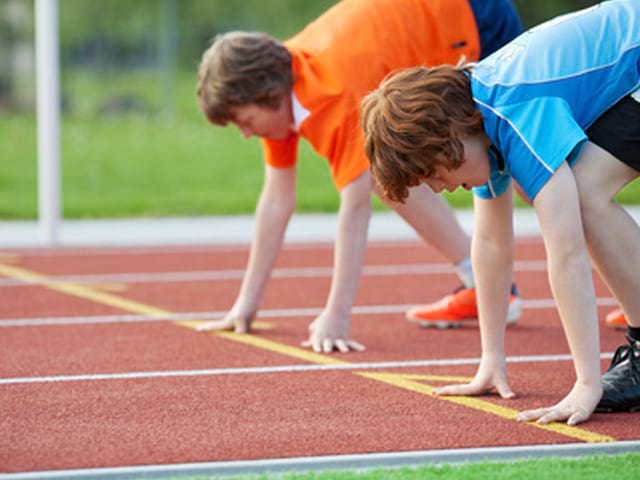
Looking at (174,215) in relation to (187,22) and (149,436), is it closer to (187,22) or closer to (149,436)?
(149,436)

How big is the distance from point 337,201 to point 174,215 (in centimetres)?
166

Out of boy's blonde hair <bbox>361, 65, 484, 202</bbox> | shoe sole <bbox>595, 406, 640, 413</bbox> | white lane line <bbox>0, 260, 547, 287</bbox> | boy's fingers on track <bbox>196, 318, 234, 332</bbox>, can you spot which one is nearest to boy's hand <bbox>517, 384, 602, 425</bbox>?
shoe sole <bbox>595, 406, 640, 413</bbox>

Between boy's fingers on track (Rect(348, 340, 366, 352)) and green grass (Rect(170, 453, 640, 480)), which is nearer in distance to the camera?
green grass (Rect(170, 453, 640, 480))

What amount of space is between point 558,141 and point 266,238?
2189mm

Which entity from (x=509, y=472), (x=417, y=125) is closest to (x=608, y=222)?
(x=417, y=125)

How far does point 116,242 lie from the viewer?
29.0 ft

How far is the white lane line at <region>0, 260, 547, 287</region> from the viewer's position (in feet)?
23.8

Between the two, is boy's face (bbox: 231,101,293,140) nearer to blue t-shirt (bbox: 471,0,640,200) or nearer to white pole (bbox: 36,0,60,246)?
blue t-shirt (bbox: 471,0,640,200)

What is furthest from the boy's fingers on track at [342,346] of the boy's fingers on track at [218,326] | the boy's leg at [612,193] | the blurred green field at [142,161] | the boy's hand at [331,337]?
the blurred green field at [142,161]

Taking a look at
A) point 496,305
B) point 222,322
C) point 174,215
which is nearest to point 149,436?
point 496,305

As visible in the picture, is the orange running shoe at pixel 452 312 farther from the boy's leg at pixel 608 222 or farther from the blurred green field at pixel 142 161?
the blurred green field at pixel 142 161

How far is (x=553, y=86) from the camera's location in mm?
3619

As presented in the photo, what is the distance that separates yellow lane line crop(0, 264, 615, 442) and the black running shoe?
10.8 inches

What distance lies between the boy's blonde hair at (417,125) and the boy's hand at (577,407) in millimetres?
795
